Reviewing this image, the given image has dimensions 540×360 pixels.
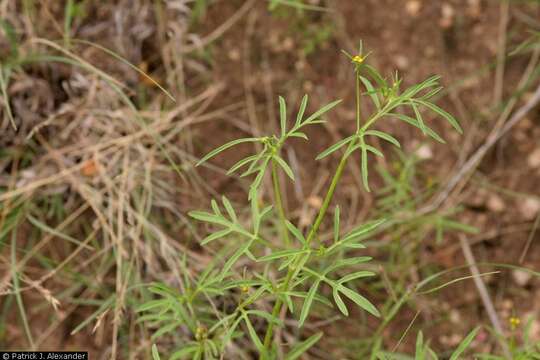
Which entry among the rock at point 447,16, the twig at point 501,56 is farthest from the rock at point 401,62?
the twig at point 501,56

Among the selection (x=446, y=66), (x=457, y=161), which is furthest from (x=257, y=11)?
(x=457, y=161)

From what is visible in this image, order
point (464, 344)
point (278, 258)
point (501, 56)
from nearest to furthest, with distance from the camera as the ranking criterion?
point (464, 344) → point (278, 258) → point (501, 56)

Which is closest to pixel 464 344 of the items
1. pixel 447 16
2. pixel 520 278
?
pixel 520 278

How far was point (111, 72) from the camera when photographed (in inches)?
99.5

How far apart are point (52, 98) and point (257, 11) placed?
0.90m

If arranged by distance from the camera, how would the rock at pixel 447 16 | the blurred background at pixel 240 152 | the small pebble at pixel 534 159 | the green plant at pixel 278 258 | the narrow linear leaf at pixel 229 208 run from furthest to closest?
the rock at pixel 447 16 < the small pebble at pixel 534 159 < the blurred background at pixel 240 152 < the narrow linear leaf at pixel 229 208 < the green plant at pixel 278 258

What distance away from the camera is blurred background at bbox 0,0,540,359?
2.30m

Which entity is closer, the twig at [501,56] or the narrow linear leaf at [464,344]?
the narrow linear leaf at [464,344]

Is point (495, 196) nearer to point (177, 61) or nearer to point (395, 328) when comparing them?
point (395, 328)

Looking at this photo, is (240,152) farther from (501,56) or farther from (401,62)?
(501,56)

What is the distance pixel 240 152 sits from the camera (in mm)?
2584

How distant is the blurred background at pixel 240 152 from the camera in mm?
2301

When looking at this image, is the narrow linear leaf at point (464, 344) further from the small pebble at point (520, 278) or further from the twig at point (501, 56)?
the twig at point (501, 56)

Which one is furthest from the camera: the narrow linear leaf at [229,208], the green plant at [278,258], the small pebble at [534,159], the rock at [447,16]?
the rock at [447,16]
